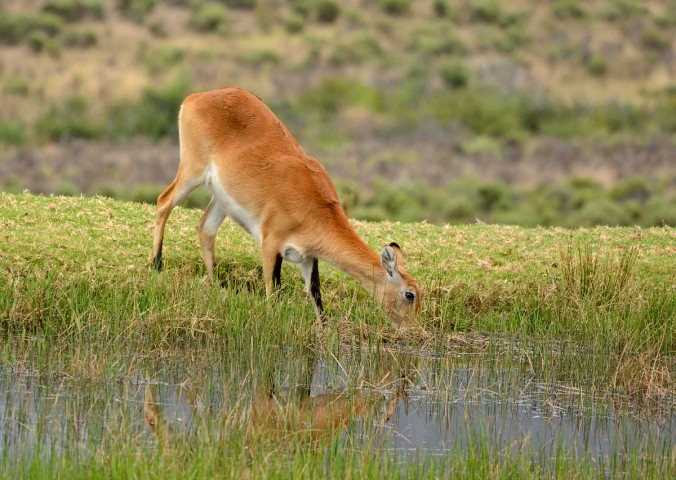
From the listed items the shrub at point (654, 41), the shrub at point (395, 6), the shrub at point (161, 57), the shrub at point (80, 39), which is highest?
the shrub at point (395, 6)

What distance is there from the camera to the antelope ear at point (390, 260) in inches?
363

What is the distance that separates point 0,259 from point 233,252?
233 cm

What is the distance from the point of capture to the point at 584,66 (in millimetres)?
41625

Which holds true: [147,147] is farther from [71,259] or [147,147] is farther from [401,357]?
[401,357]

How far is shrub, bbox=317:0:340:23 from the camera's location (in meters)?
44.7

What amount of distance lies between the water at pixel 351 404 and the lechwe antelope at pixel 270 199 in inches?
33.3

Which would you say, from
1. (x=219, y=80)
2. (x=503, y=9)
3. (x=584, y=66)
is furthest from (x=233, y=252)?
(x=503, y=9)

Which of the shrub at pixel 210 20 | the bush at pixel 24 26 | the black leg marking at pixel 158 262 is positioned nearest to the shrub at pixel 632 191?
the shrub at pixel 210 20

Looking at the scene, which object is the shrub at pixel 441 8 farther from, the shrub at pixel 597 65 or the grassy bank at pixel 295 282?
the grassy bank at pixel 295 282

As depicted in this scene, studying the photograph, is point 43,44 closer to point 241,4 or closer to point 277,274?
point 241,4

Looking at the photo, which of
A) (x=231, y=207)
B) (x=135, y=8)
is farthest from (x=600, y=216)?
(x=135, y=8)

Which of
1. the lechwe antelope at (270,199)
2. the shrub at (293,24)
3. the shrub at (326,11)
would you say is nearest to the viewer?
the lechwe antelope at (270,199)

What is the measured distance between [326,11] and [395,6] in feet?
11.3

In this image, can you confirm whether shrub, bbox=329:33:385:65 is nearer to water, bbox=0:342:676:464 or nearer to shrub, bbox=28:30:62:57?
shrub, bbox=28:30:62:57
